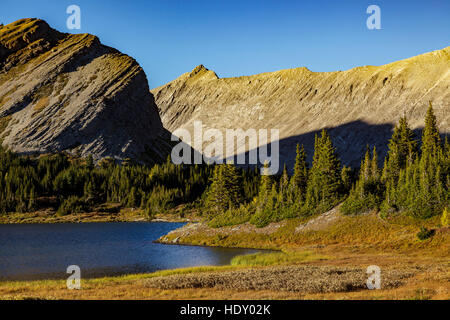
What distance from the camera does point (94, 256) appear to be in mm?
66812

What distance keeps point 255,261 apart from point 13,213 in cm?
13001

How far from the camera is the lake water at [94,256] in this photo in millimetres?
53344

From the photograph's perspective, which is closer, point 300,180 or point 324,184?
point 324,184

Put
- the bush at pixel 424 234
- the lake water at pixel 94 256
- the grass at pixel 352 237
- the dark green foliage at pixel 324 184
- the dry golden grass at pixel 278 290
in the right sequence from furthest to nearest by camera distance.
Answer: the dark green foliage at pixel 324 184
the bush at pixel 424 234
the grass at pixel 352 237
the lake water at pixel 94 256
the dry golden grass at pixel 278 290

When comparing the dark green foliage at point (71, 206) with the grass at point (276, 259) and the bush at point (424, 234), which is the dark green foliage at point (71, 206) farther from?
the bush at point (424, 234)

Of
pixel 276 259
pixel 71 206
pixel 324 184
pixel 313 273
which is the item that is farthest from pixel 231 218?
pixel 71 206

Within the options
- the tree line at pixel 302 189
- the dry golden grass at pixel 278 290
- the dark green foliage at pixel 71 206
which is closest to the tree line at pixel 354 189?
the tree line at pixel 302 189

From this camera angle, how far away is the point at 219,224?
89.4m

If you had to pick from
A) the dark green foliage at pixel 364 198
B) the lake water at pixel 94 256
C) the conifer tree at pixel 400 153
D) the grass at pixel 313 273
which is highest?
the conifer tree at pixel 400 153

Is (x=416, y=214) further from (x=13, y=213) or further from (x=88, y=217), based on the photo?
(x=13, y=213)

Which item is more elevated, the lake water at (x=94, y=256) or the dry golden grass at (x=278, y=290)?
the dry golden grass at (x=278, y=290)

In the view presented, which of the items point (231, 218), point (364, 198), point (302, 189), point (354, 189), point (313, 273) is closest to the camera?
point (313, 273)

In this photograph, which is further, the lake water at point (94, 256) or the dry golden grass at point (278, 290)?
the lake water at point (94, 256)

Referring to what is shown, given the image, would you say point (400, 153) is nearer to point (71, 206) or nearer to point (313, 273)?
point (313, 273)
